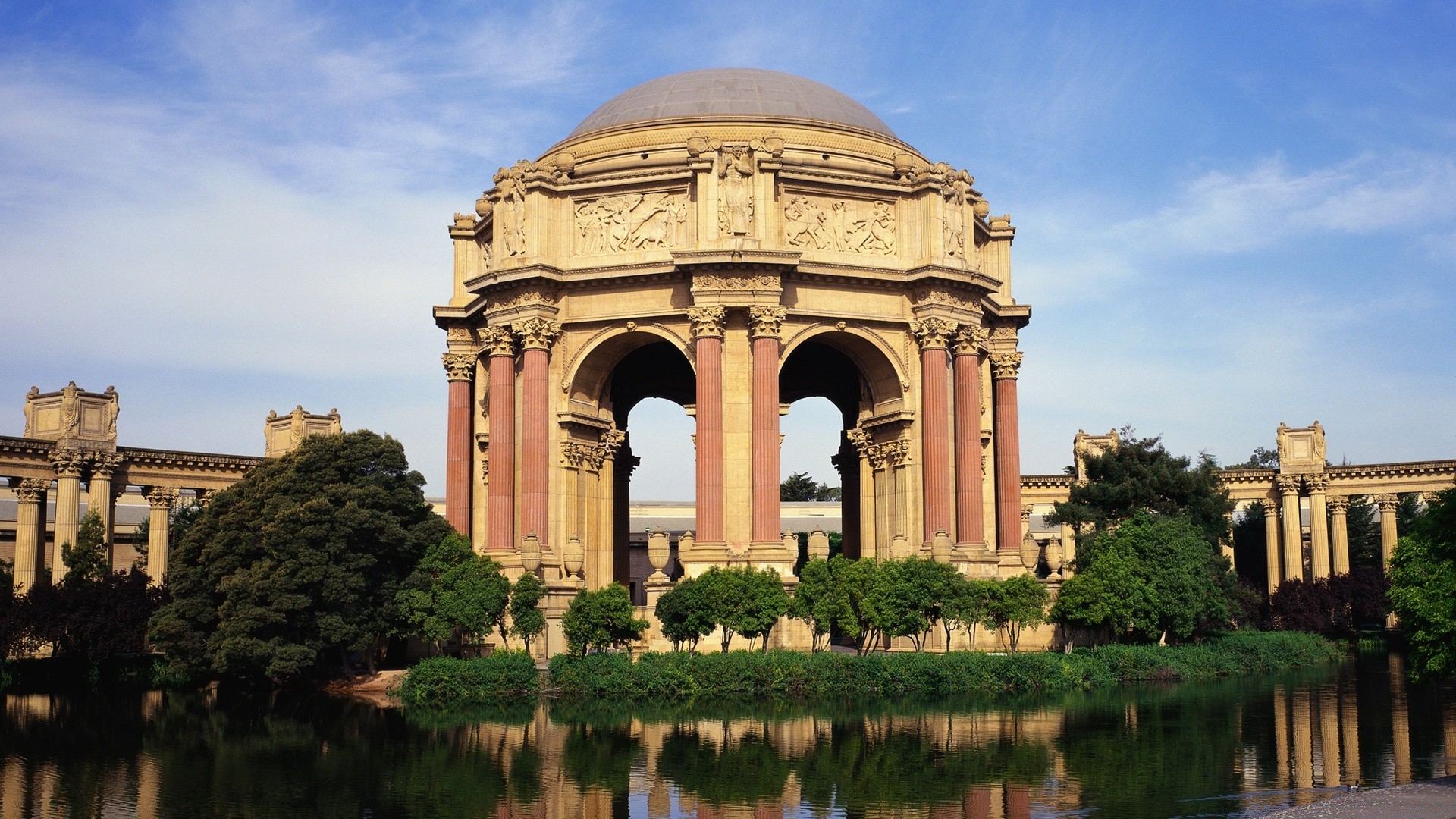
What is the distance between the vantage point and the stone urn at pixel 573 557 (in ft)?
142

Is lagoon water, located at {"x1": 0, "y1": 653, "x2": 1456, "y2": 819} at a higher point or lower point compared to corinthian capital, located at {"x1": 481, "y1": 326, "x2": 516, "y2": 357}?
lower

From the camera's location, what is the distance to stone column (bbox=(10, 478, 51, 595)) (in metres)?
50.2

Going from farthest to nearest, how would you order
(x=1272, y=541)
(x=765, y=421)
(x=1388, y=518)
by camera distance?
(x=1272, y=541) → (x=1388, y=518) → (x=765, y=421)

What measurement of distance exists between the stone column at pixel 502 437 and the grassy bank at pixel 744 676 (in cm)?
1161

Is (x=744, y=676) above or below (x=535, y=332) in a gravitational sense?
below

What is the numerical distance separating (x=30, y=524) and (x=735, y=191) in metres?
29.1

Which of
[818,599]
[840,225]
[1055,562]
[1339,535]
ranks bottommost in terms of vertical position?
[818,599]

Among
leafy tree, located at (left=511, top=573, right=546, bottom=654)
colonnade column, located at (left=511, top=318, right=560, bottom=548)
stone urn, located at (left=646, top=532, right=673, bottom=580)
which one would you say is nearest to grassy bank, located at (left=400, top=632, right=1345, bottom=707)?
leafy tree, located at (left=511, top=573, right=546, bottom=654)

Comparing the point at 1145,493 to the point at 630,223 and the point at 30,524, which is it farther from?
the point at 30,524

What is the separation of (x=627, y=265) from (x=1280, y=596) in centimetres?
3413

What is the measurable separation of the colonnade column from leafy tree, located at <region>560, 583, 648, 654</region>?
23.6 feet

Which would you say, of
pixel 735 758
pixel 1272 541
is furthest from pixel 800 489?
pixel 735 758

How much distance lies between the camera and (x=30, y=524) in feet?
168

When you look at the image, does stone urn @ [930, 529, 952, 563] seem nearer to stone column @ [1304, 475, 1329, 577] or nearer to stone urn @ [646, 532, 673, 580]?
stone urn @ [646, 532, 673, 580]
